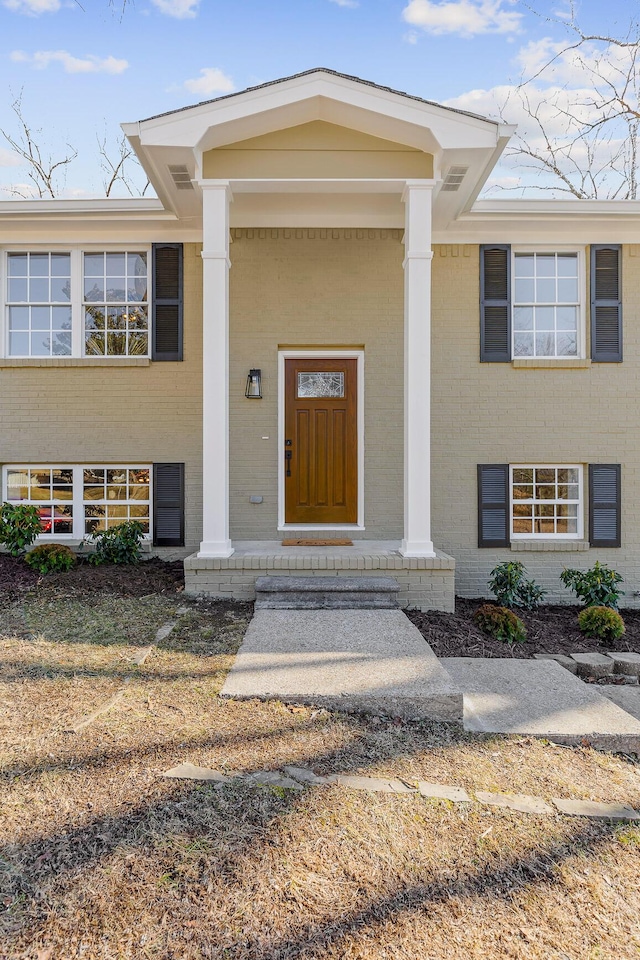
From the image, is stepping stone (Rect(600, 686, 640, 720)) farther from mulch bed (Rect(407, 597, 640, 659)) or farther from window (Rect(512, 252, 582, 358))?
window (Rect(512, 252, 582, 358))

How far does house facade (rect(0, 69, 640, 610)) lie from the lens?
661cm

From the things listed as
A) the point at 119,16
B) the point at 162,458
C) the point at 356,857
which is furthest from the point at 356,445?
the point at 356,857

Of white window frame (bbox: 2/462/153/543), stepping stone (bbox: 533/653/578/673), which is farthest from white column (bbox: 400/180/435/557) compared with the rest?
white window frame (bbox: 2/462/153/543)

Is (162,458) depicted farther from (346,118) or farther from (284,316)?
(346,118)

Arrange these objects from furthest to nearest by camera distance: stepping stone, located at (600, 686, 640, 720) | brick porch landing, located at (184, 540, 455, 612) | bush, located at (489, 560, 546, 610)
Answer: bush, located at (489, 560, 546, 610), brick porch landing, located at (184, 540, 455, 612), stepping stone, located at (600, 686, 640, 720)

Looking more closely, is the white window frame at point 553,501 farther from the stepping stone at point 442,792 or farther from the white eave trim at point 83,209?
the white eave trim at point 83,209

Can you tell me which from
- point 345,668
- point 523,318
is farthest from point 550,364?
point 345,668

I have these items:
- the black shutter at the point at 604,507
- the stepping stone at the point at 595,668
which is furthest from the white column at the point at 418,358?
the black shutter at the point at 604,507

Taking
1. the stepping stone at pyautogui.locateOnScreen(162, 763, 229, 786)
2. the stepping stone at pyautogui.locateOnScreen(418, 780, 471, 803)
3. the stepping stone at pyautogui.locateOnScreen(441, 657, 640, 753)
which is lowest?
the stepping stone at pyautogui.locateOnScreen(418, 780, 471, 803)

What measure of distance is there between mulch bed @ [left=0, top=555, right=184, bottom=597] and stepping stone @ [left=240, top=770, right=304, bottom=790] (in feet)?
11.0

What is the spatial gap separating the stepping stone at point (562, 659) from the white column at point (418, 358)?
1310 mm

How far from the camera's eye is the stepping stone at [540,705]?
2.78m

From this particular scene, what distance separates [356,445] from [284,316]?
1.74 m

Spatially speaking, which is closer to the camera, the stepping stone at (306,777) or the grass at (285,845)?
the grass at (285,845)
